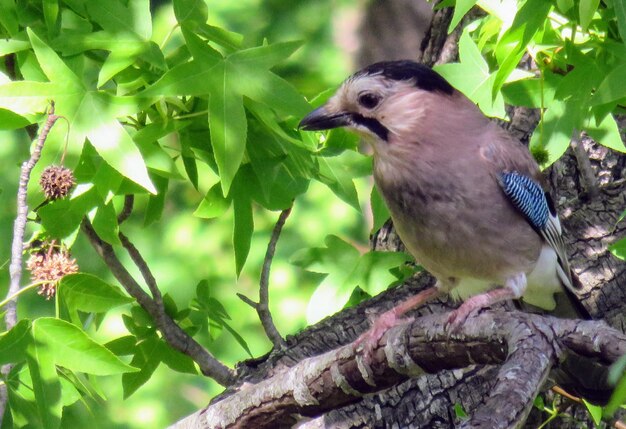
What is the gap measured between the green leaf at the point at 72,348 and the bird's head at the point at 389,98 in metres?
0.78

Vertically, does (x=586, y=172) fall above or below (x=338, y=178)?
below

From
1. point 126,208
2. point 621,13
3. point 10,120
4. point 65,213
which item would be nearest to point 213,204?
point 126,208

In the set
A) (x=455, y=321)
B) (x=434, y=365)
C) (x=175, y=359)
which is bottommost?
(x=175, y=359)

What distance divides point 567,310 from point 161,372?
255cm

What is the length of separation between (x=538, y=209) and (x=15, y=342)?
128 cm

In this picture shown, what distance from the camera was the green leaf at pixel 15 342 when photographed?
5.83 feet

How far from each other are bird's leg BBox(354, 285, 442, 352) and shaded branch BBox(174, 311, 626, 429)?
0.05 ft

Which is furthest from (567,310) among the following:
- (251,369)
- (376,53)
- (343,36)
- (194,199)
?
(343,36)

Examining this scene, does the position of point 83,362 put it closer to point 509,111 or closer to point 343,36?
point 509,111

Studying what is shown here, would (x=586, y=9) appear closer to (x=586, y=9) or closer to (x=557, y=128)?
(x=586, y=9)

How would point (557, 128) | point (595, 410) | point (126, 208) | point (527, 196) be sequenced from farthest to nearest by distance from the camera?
point (126, 208), point (527, 196), point (557, 128), point (595, 410)

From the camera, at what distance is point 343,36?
242 inches

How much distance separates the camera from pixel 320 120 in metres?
2.15

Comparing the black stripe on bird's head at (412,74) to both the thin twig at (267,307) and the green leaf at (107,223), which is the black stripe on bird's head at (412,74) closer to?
the thin twig at (267,307)
